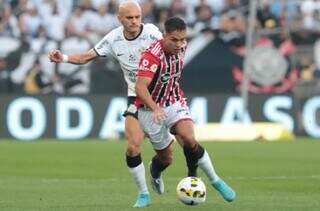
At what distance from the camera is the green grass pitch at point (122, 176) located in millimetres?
11680

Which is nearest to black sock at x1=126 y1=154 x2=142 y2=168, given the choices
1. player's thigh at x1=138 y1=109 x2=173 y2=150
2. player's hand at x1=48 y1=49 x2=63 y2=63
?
player's thigh at x1=138 y1=109 x2=173 y2=150

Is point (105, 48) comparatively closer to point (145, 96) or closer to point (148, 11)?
point (145, 96)

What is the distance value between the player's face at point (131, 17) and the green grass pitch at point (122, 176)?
2.03 m

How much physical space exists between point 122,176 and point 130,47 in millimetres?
3857

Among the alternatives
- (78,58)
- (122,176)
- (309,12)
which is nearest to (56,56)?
(78,58)

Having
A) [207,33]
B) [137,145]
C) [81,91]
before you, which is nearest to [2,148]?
[81,91]

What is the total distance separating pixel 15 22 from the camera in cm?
2591

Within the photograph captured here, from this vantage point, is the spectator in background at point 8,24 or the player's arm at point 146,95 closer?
the player's arm at point 146,95

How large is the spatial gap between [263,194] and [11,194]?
309cm

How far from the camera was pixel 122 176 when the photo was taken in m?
16.0

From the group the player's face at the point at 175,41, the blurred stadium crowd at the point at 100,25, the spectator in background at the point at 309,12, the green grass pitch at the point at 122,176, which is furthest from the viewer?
the spectator in background at the point at 309,12

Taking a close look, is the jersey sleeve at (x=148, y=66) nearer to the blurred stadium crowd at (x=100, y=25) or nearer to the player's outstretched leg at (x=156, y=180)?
the player's outstretched leg at (x=156, y=180)

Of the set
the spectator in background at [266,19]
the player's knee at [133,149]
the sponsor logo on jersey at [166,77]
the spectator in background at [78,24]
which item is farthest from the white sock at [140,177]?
the spectator in background at [266,19]

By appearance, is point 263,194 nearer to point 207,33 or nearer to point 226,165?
point 226,165
